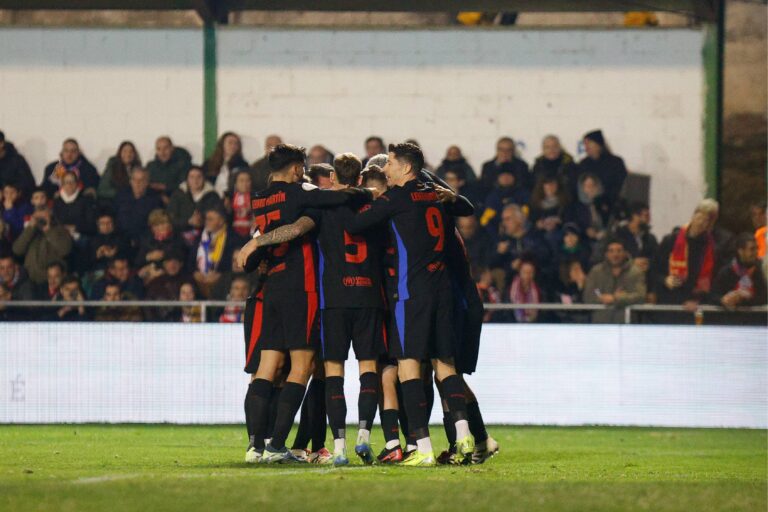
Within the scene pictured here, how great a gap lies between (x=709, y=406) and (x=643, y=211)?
3235 millimetres

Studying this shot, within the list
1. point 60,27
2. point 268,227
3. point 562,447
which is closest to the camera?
point 268,227

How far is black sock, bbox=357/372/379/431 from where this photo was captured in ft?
32.5

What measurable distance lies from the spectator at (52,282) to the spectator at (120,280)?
1.39ft

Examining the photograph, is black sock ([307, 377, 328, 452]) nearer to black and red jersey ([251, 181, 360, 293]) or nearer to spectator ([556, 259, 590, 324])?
black and red jersey ([251, 181, 360, 293])

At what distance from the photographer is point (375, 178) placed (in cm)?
1054

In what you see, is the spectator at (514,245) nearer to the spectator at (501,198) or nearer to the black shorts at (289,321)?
the spectator at (501,198)

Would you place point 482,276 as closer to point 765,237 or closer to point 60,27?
point 765,237

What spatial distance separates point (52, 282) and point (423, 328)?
8505 millimetres

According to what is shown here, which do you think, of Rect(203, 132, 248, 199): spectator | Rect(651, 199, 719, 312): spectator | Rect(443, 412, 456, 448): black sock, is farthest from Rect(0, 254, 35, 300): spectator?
Rect(443, 412, 456, 448): black sock

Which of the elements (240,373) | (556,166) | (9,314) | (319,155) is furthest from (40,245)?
(556,166)

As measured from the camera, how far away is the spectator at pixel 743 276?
1623cm

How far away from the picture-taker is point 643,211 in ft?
59.6

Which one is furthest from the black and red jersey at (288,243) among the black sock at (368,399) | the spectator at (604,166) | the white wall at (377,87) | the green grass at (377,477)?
the white wall at (377,87)

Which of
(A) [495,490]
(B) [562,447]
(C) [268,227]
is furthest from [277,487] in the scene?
(B) [562,447]
